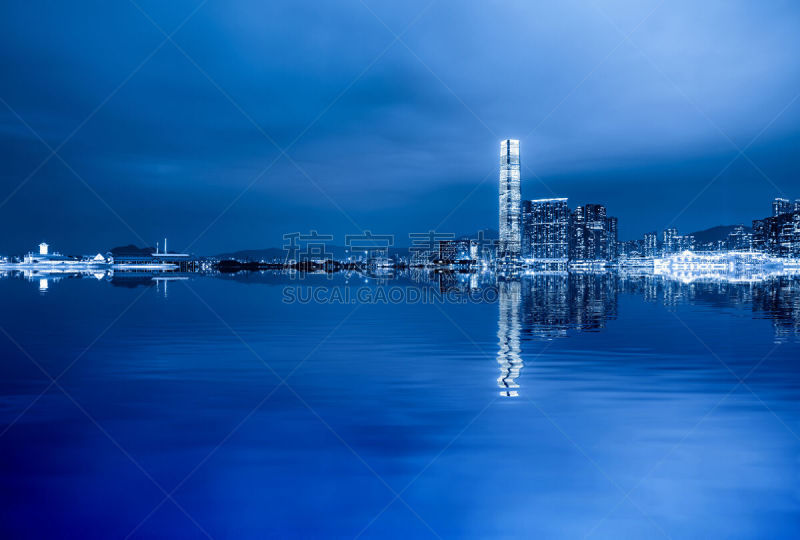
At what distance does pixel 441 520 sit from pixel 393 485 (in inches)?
49.2

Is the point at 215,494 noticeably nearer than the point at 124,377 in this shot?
Yes

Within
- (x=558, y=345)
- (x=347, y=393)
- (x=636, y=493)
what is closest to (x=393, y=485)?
(x=636, y=493)

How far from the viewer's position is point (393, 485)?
9.02m

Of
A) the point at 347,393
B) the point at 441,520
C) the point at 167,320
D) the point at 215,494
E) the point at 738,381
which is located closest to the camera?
the point at 441,520

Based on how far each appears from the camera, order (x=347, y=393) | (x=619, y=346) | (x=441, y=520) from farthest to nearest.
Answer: (x=619, y=346)
(x=347, y=393)
(x=441, y=520)

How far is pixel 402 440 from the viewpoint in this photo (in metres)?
11.1

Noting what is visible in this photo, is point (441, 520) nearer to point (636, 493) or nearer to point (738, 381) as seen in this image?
point (636, 493)

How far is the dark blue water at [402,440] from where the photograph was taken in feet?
26.1

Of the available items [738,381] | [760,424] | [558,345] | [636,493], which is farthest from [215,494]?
[558,345]

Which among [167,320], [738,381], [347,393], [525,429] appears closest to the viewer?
[525,429]

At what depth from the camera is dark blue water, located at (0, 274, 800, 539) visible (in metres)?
7.97

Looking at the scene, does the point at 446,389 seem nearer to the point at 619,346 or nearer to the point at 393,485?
the point at 393,485

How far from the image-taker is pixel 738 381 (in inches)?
645

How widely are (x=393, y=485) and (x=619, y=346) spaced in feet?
52.6
